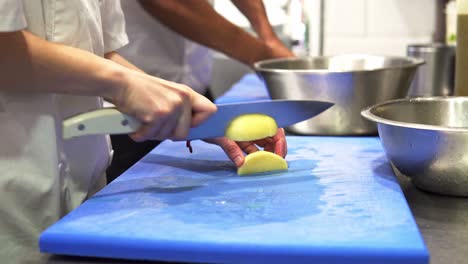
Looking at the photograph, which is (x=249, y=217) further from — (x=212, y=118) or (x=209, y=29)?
(x=209, y=29)

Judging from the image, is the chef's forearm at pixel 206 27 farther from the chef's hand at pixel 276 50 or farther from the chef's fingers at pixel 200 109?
the chef's fingers at pixel 200 109

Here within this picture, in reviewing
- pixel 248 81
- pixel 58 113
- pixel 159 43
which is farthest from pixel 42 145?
pixel 248 81

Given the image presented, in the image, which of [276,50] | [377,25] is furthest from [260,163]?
[377,25]

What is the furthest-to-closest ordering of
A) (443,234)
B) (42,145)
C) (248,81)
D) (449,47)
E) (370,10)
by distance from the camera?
(370,10) < (248,81) < (449,47) < (42,145) < (443,234)

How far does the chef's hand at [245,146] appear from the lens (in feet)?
3.36

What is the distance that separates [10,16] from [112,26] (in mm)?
332

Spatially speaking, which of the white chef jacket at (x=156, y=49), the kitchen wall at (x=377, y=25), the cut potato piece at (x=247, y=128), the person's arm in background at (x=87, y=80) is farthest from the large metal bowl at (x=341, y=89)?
the kitchen wall at (x=377, y=25)

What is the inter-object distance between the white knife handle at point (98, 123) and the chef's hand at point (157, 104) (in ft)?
0.04

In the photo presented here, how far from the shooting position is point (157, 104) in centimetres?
85

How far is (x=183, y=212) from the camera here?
2.66ft

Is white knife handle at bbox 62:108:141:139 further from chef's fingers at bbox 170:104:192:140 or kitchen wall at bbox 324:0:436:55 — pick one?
kitchen wall at bbox 324:0:436:55

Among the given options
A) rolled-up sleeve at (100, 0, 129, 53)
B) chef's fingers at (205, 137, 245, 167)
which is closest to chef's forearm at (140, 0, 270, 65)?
rolled-up sleeve at (100, 0, 129, 53)

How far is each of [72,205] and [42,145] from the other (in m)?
0.12

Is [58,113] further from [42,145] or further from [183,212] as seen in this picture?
[183,212]
